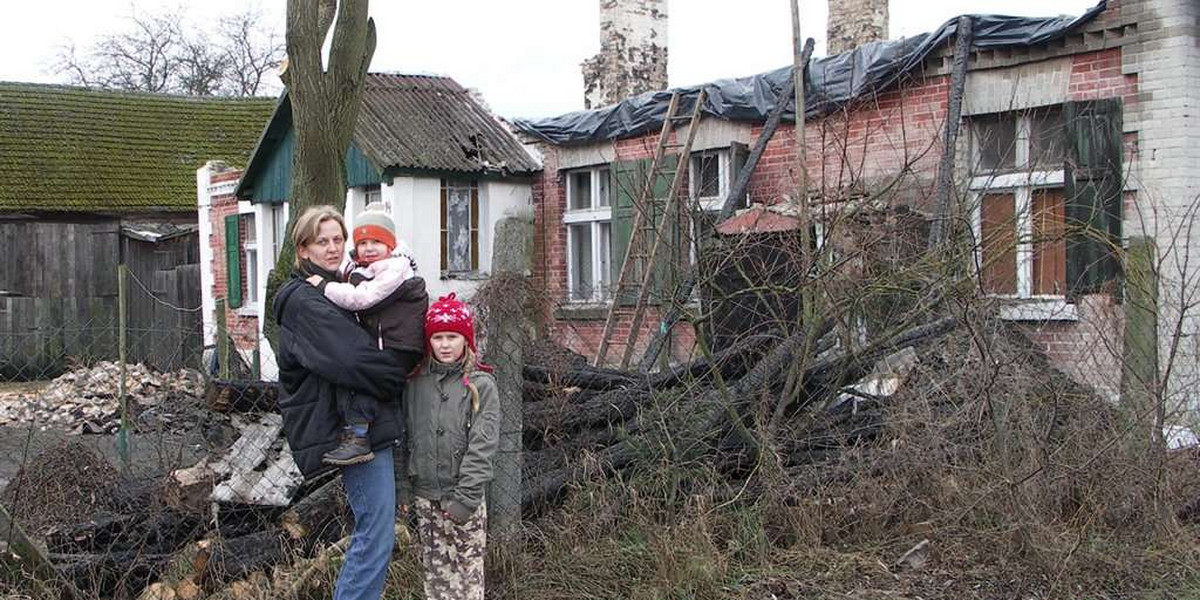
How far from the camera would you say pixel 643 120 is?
43.5ft

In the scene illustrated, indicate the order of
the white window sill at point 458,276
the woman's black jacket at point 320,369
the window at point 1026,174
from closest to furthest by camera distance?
the woman's black jacket at point 320,369, the window at point 1026,174, the white window sill at point 458,276

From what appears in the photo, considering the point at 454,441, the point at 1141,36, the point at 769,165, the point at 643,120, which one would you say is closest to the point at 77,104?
the point at 643,120

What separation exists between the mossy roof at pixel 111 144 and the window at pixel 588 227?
10529mm

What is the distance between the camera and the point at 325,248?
4258 millimetres

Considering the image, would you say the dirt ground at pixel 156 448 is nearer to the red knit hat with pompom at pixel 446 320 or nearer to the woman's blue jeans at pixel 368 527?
the woman's blue jeans at pixel 368 527

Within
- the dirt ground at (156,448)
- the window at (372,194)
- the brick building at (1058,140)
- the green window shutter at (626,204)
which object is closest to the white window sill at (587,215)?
the green window shutter at (626,204)

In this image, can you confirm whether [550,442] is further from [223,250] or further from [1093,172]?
[223,250]

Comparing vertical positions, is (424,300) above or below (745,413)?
above

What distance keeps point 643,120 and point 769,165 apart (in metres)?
1.77

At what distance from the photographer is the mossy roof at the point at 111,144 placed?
826 inches

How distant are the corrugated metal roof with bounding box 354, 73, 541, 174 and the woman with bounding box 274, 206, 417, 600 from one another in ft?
33.1

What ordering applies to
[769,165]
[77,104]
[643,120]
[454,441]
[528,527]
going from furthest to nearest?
[77,104] → [643,120] → [769,165] → [528,527] → [454,441]

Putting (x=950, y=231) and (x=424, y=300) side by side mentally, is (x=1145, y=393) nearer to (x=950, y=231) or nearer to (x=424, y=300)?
(x=950, y=231)

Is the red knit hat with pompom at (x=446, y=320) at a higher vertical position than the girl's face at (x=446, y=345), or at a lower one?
higher
